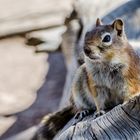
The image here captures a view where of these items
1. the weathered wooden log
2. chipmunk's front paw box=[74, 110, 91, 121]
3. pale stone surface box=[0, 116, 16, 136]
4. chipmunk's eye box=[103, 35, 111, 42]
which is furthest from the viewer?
pale stone surface box=[0, 116, 16, 136]

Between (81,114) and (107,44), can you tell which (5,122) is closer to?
(81,114)

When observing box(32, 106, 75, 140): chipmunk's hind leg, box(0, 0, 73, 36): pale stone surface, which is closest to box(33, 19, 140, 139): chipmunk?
box(32, 106, 75, 140): chipmunk's hind leg

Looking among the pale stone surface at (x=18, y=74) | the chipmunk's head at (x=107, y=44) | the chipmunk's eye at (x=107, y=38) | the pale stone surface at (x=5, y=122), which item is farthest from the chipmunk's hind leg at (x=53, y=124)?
the pale stone surface at (x=18, y=74)

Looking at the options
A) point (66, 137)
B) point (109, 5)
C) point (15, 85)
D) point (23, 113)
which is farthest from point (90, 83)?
point (15, 85)

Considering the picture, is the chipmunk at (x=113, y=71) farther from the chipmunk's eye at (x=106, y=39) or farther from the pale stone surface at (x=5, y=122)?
the pale stone surface at (x=5, y=122)

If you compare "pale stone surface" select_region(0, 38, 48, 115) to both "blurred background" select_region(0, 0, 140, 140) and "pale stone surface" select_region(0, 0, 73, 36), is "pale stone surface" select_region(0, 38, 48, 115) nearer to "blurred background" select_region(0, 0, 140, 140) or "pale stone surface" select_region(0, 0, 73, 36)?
"blurred background" select_region(0, 0, 140, 140)
